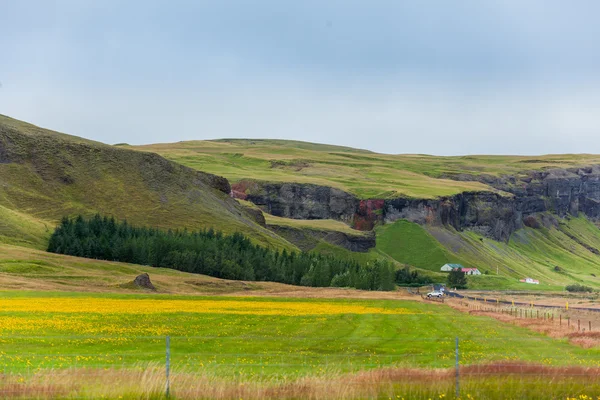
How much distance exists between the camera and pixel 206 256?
160 metres

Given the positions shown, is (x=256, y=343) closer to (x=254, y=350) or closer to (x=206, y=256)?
(x=254, y=350)

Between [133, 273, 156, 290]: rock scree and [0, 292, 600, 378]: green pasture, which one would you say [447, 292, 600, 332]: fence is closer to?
[0, 292, 600, 378]: green pasture

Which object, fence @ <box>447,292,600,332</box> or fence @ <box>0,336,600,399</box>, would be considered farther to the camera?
fence @ <box>447,292,600,332</box>

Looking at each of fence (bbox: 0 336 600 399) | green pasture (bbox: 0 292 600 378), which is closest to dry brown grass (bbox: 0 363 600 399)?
fence (bbox: 0 336 600 399)

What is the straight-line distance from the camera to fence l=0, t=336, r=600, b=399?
82.5 feet

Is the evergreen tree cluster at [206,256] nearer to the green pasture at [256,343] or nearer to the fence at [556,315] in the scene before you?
the fence at [556,315]

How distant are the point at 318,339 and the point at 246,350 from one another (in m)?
6.64

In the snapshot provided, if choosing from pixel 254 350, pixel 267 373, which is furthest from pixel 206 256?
pixel 267 373

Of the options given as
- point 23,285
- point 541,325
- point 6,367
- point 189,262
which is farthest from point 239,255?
point 6,367

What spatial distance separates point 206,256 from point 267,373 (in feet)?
426

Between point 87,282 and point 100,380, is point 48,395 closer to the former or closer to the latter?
point 100,380

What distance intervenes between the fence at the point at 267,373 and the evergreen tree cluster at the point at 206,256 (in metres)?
117

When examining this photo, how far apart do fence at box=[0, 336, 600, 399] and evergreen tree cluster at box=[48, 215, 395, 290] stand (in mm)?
116567

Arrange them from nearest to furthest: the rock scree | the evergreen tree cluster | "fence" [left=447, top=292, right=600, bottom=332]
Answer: "fence" [left=447, top=292, right=600, bottom=332] → the rock scree → the evergreen tree cluster
